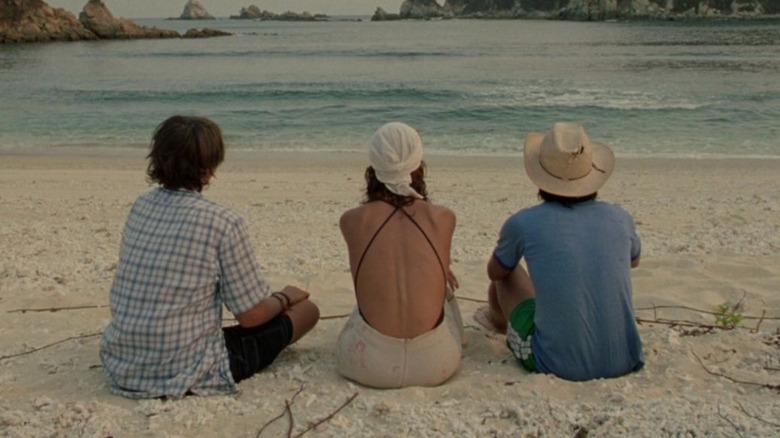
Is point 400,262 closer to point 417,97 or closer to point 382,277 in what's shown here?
point 382,277

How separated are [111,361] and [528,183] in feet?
24.6

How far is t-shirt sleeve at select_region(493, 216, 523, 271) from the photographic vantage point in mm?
3523

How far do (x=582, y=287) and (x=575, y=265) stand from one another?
0.10 meters

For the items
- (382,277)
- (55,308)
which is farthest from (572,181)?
(55,308)

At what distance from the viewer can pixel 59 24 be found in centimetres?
6462

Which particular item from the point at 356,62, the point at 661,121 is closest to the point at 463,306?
the point at 661,121

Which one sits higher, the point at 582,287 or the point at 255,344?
the point at 582,287

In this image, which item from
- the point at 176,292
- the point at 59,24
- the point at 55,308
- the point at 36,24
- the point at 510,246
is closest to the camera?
the point at 176,292

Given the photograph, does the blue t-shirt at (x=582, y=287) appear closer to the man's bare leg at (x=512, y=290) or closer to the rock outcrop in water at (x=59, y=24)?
the man's bare leg at (x=512, y=290)

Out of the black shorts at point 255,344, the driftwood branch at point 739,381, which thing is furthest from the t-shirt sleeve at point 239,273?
the driftwood branch at point 739,381

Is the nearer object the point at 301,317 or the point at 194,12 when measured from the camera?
the point at 301,317

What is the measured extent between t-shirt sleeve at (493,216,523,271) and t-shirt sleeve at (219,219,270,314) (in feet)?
3.44

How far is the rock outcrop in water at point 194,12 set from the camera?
535ft

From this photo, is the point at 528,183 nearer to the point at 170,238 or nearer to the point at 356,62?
the point at 170,238
